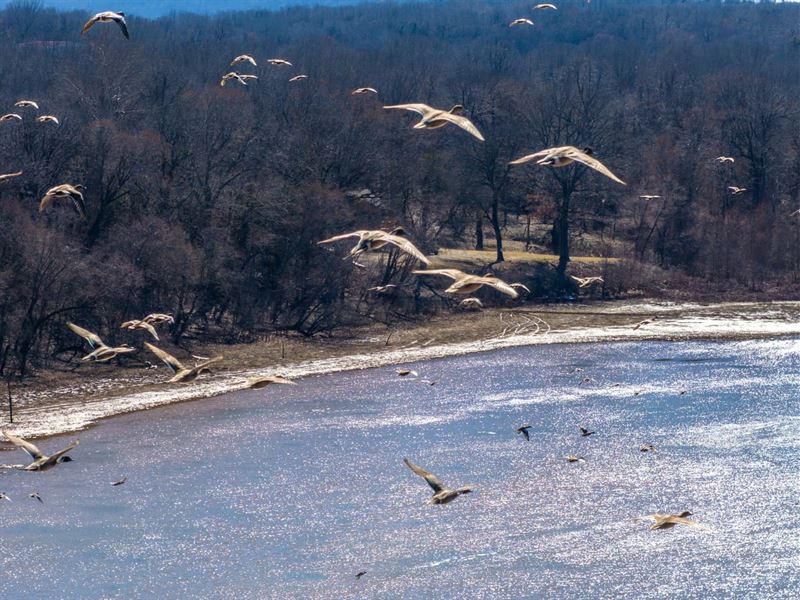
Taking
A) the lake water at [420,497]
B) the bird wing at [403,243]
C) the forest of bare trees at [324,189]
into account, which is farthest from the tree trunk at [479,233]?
the bird wing at [403,243]

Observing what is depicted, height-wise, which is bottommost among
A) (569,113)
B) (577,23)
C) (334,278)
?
(334,278)

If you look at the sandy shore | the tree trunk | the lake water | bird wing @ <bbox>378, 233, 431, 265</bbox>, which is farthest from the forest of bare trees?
bird wing @ <bbox>378, 233, 431, 265</bbox>

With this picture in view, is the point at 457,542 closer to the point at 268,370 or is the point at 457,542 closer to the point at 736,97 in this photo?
the point at 268,370

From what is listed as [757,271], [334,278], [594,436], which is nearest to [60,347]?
[334,278]

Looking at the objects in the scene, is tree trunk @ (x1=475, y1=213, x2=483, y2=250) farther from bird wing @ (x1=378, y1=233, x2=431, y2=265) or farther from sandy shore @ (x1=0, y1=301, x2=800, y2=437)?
bird wing @ (x1=378, y1=233, x2=431, y2=265)

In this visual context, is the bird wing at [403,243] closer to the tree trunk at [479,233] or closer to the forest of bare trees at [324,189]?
the forest of bare trees at [324,189]

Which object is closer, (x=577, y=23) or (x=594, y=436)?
(x=594, y=436)

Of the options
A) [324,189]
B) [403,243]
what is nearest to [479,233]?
[324,189]
